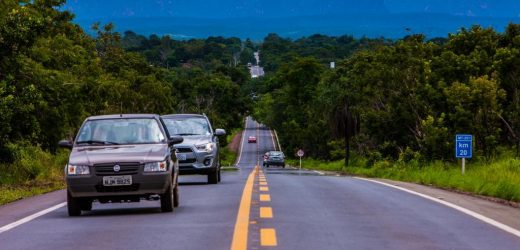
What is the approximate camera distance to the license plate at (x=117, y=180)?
12367 millimetres

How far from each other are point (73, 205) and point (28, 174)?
14.2 meters

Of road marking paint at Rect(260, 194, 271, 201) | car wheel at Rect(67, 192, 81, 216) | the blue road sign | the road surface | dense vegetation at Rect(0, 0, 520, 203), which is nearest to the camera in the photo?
the road surface

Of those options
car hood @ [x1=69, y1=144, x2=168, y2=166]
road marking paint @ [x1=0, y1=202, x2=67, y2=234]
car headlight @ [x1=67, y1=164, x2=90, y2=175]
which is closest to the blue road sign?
road marking paint @ [x1=0, y1=202, x2=67, y2=234]

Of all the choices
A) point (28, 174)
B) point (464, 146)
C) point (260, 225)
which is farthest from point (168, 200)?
point (464, 146)

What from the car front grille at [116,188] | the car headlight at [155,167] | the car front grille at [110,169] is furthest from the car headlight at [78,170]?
the car headlight at [155,167]

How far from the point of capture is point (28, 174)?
26.2 metres

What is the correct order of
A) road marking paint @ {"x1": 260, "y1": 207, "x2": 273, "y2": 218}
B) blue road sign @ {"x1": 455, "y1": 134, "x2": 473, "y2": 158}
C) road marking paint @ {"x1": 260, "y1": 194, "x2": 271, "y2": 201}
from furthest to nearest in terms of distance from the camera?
blue road sign @ {"x1": 455, "y1": 134, "x2": 473, "y2": 158}
road marking paint @ {"x1": 260, "y1": 194, "x2": 271, "y2": 201}
road marking paint @ {"x1": 260, "y1": 207, "x2": 273, "y2": 218}

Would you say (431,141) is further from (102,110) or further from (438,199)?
(438,199)

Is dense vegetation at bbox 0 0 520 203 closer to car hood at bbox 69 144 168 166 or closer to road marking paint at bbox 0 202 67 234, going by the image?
road marking paint at bbox 0 202 67 234

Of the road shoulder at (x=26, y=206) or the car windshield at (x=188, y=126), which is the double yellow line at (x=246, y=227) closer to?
the road shoulder at (x=26, y=206)

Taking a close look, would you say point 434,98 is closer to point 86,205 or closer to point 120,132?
point 120,132

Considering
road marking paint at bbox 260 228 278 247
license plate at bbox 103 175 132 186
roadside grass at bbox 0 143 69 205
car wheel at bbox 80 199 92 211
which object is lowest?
roadside grass at bbox 0 143 69 205

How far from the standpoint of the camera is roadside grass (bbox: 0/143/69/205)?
65.9 feet

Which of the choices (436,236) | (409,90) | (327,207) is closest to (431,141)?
(409,90)
